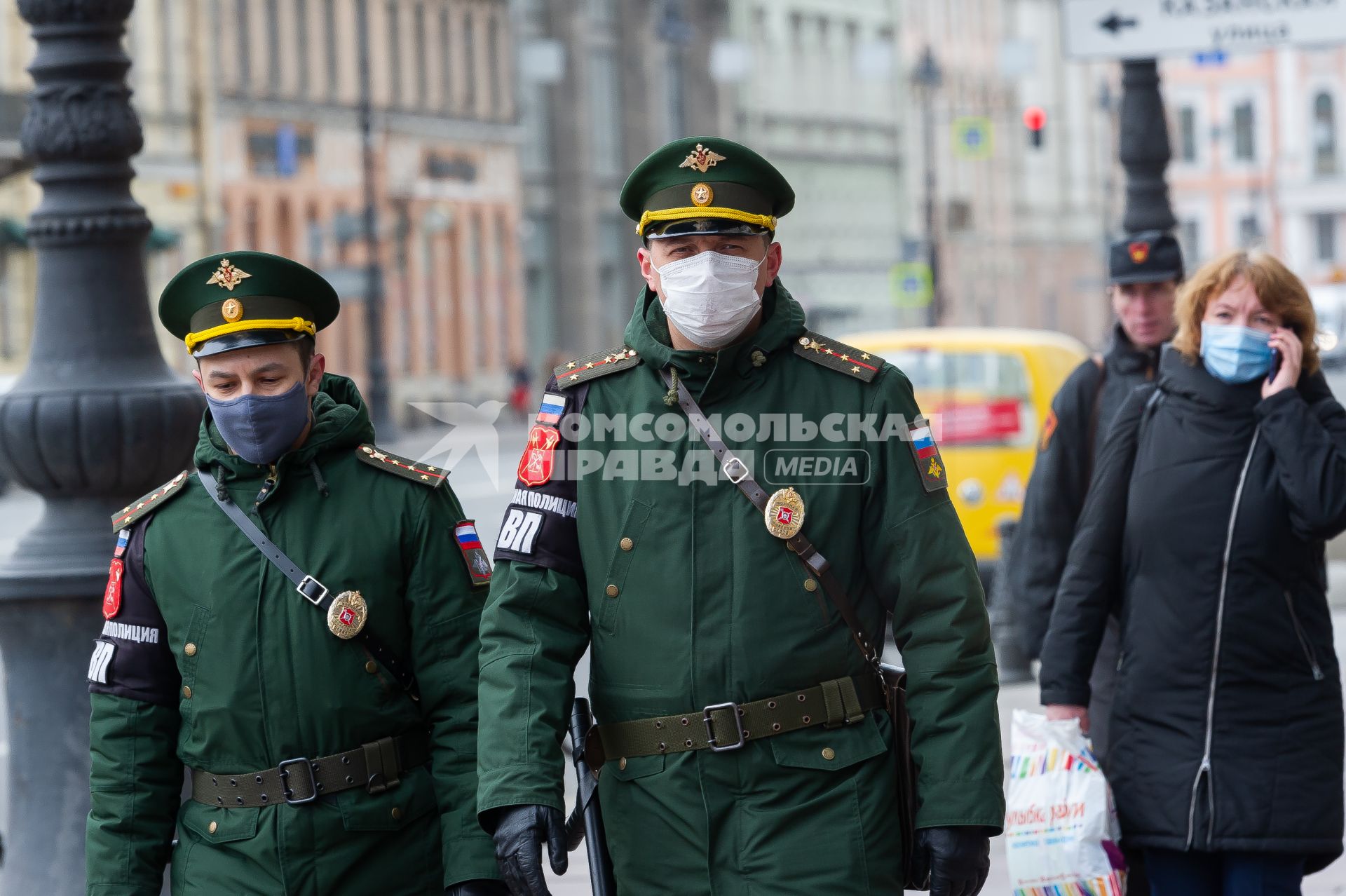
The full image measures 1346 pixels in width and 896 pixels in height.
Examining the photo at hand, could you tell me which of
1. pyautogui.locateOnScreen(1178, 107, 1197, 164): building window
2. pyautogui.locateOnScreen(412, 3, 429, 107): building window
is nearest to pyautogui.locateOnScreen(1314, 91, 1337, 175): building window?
pyautogui.locateOnScreen(1178, 107, 1197, 164): building window

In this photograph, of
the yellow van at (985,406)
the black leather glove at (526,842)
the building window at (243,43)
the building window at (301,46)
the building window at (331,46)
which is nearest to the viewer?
the black leather glove at (526,842)

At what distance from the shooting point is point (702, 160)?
402cm

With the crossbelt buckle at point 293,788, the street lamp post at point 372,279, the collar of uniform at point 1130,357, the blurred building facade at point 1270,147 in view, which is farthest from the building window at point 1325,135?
the crossbelt buckle at point 293,788

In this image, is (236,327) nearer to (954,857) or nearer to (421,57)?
(954,857)

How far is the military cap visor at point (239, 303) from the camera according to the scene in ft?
13.7

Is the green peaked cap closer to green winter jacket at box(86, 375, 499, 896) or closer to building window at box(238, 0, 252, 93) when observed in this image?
green winter jacket at box(86, 375, 499, 896)

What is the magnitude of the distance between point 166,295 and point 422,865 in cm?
117

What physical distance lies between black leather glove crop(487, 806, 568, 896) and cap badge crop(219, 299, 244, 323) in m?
1.05

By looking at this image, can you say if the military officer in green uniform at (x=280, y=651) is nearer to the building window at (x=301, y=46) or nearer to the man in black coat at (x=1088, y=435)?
the man in black coat at (x=1088, y=435)

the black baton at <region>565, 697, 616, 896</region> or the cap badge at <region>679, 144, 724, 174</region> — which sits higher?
the cap badge at <region>679, 144, 724, 174</region>

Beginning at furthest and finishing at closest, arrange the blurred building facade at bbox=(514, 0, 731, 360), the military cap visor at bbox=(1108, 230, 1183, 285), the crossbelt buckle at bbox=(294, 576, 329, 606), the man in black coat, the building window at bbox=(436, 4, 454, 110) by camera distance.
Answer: the blurred building facade at bbox=(514, 0, 731, 360) → the building window at bbox=(436, 4, 454, 110) → the military cap visor at bbox=(1108, 230, 1183, 285) → the man in black coat → the crossbelt buckle at bbox=(294, 576, 329, 606)

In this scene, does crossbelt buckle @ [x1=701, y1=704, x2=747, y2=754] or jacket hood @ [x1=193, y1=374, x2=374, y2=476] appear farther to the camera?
jacket hood @ [x1=193, y1=374, x2=374, y2=476]

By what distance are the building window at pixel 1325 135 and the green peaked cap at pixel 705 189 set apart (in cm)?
8720

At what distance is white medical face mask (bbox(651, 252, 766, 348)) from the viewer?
3943 mm
